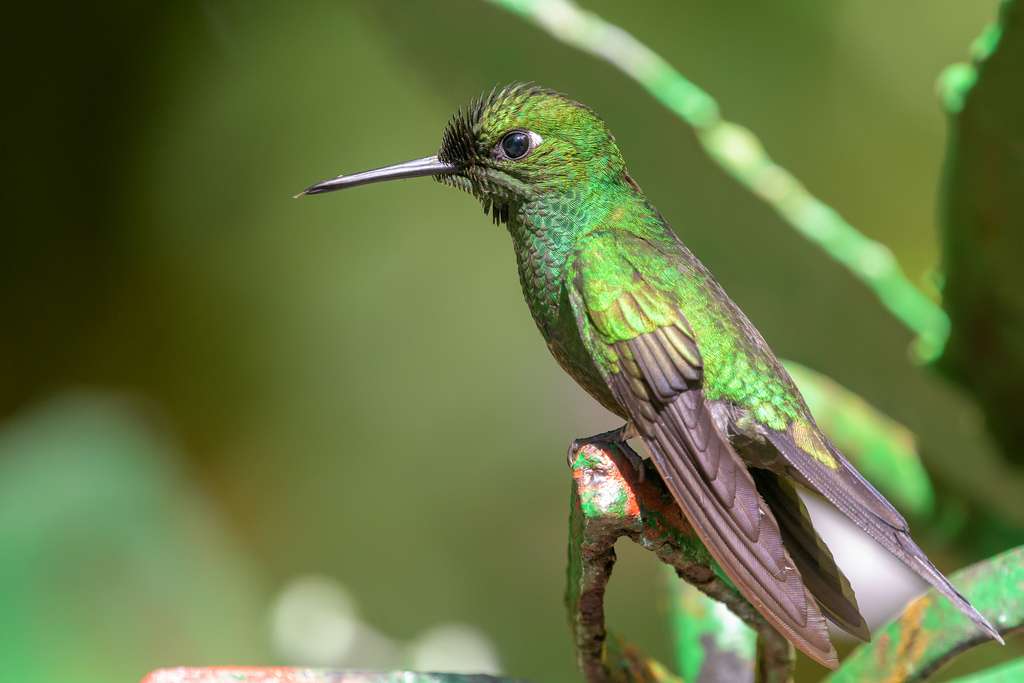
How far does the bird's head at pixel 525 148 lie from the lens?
832mm

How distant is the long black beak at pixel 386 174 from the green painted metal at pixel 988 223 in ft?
1.23

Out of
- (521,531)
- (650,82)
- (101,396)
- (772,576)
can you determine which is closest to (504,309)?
(521,531)

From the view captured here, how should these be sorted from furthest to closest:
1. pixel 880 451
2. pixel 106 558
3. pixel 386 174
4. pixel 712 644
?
pixel 106 558, pixel 880 451, pixel 712 644, pixel 386 174

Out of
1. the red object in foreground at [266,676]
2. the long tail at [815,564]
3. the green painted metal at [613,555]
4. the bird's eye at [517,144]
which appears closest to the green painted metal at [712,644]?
the green painted metal at [613,555]

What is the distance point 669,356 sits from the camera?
0.75m

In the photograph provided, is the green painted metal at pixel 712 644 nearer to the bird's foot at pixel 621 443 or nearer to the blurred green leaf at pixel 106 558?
the bird's foot at pixel 621 443

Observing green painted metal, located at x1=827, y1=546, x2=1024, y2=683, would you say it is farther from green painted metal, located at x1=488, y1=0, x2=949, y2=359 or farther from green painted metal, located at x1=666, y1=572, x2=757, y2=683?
green painted metal, located at x1=488, y1=0, x2=949, y2=359

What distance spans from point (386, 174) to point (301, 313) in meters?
1.40

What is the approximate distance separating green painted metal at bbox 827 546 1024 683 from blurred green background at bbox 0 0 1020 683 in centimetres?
99

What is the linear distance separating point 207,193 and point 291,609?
0.88 meters

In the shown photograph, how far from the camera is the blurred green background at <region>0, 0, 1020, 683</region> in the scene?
1.85 meters

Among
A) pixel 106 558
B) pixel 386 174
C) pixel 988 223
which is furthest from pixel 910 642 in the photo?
pixel 106 558

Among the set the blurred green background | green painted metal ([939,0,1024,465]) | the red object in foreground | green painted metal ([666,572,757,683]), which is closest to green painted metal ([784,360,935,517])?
green painted metal ([939,0,1024,465])

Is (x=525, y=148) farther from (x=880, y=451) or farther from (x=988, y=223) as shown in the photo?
(x=880, y=451)
